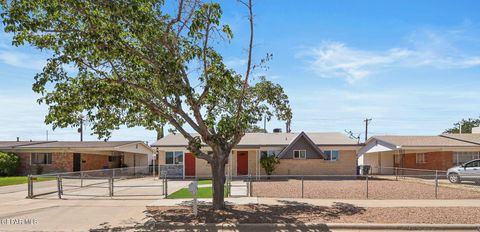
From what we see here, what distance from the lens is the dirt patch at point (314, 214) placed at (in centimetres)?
1272

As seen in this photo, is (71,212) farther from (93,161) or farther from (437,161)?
(437,161)

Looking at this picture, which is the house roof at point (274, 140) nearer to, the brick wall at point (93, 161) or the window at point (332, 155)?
the window at point (332, 155)

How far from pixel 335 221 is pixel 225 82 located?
5353 mm

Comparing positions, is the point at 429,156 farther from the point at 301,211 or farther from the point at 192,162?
the point at 301,211

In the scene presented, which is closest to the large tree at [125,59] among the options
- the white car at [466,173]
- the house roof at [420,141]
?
the white car at [466,173]

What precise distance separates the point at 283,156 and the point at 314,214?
19500 millimetres

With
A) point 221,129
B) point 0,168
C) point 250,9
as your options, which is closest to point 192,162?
point 0,168

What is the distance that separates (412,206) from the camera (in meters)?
15.4

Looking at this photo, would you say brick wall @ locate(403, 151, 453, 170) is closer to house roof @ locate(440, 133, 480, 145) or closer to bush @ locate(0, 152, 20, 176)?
house roof @ locate(440, 133, 480, 145)

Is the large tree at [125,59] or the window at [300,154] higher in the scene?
the large tree at [125,59]

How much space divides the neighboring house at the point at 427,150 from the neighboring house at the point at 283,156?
15.9ft

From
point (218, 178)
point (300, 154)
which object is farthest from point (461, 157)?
point (218, 178)

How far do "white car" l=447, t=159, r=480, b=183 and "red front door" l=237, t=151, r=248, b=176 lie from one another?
14815 mm

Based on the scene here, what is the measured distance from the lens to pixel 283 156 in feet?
109
